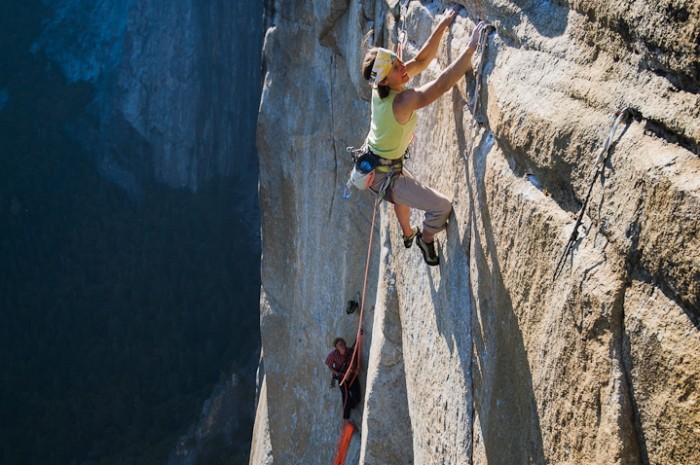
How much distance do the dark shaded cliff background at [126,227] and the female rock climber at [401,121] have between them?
1839 centimetres

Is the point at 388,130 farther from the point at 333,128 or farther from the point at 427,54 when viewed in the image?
the point at 333,128

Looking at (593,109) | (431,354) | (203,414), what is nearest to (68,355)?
(203,414)

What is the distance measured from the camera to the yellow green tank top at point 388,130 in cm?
416

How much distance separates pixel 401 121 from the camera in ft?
13.7

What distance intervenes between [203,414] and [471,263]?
2048cm

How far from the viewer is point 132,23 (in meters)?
32.0

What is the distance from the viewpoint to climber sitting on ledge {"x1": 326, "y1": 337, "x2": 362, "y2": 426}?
7.25m

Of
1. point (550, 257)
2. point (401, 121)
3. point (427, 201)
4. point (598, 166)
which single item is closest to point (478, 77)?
point (401, 121)

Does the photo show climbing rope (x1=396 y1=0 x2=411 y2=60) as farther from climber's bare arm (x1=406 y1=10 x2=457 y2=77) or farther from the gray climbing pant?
the gray climbing pant

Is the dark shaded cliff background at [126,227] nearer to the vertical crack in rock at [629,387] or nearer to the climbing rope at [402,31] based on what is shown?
the climbing rope at [402,31]

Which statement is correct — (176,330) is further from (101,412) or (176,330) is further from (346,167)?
(346,167)

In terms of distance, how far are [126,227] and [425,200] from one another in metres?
29.8

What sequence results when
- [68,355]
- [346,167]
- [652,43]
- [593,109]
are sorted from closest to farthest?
[652,43]
[593,109]
[346,167]
[68,355]

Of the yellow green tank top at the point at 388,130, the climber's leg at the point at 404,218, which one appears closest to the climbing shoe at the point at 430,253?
the climber's leg at the point at 404,218
